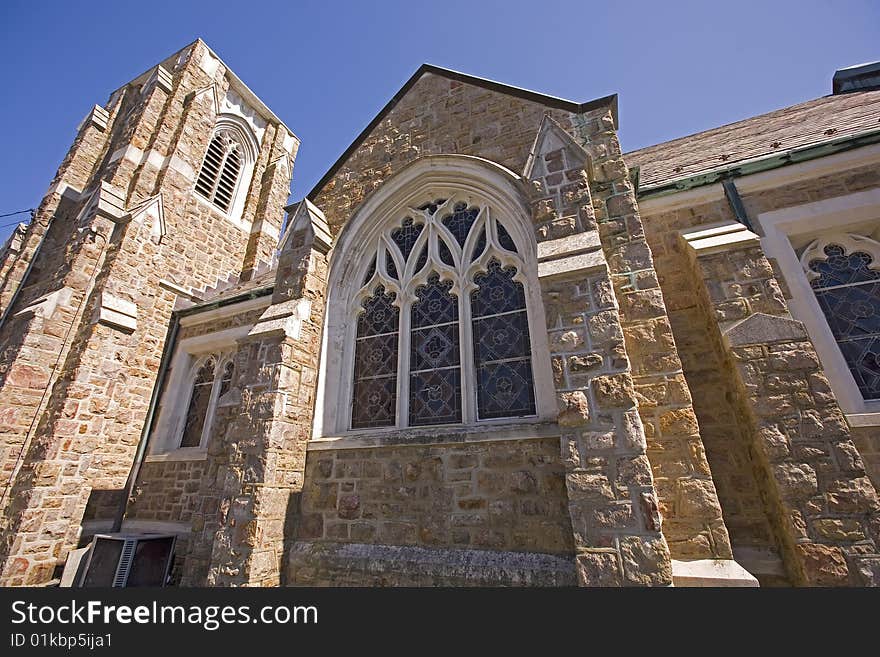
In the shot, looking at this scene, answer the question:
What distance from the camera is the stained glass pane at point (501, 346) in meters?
4.38

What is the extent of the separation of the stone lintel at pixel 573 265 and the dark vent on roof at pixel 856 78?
1032cm

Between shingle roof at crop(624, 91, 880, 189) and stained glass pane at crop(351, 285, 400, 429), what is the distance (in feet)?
14.3

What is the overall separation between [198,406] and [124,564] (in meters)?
2.88

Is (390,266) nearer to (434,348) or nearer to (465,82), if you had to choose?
(434,348)

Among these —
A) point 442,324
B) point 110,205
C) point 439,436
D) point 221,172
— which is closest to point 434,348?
point 442,324

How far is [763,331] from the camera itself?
3.66 m

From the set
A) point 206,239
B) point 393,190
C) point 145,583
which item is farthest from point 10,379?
point 393,190

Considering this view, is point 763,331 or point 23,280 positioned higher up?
point 23,280

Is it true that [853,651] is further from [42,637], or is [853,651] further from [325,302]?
[325,302]

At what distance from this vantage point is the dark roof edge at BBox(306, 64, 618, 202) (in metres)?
5.27

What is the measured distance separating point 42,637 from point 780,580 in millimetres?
6100

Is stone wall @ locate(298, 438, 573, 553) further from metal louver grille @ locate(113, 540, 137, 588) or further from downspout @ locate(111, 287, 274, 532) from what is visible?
downspout @ locate(111, 287, 274, 532)

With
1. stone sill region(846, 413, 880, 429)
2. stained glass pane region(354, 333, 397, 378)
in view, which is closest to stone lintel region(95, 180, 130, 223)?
stained glass pane region(354, 333, 397, 378)

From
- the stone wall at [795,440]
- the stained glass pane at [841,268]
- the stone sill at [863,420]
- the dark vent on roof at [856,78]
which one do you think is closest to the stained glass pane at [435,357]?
the stone wall at [795,440]
